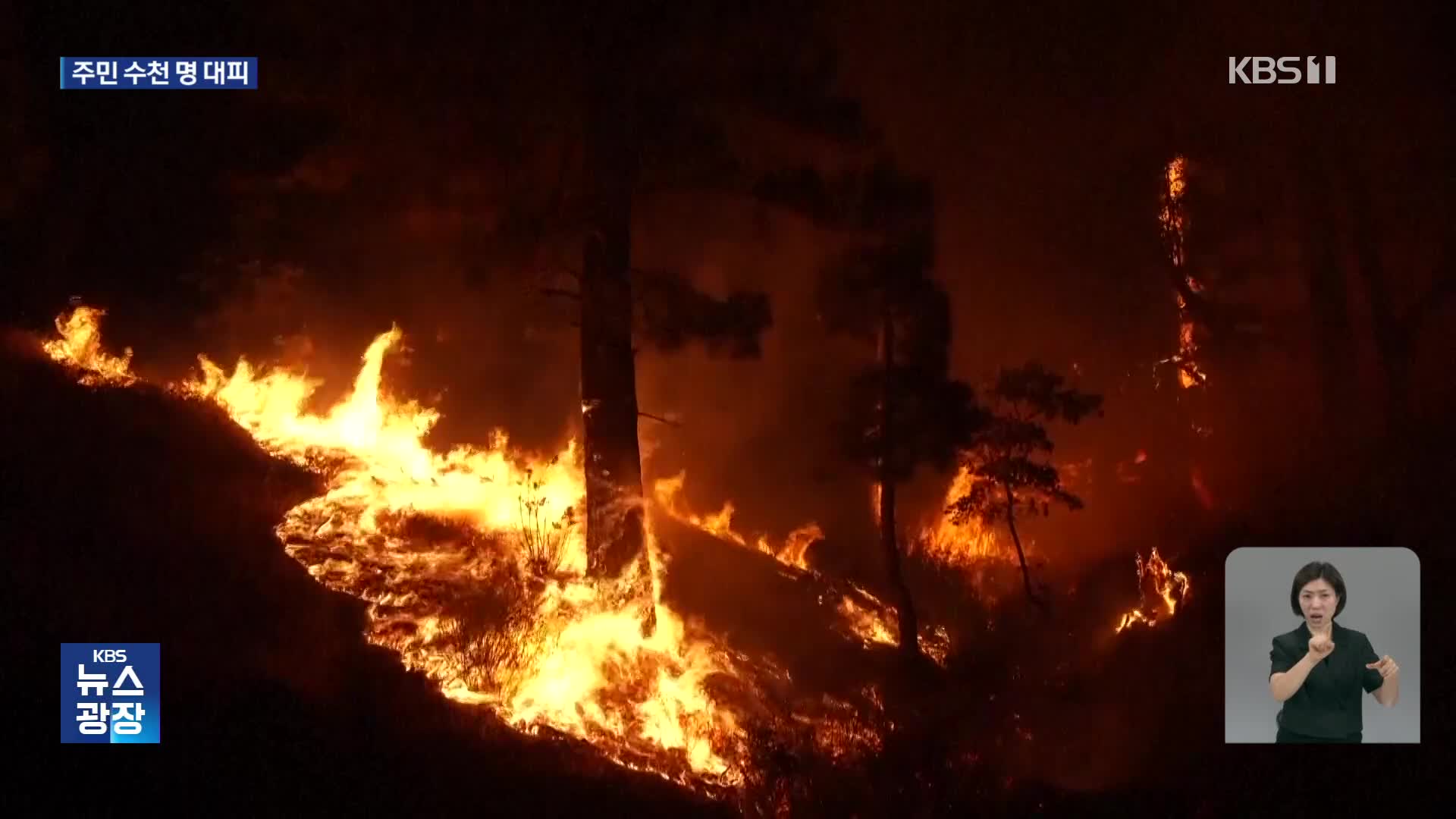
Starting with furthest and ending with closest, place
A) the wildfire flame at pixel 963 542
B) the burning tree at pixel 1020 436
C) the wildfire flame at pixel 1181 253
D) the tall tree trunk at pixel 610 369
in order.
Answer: the wildfire flame at pixel 963 542, the wildfire flame at pixel 1181 253, the burning tree at pixel 1020 436, the tall tree trunk at pixel 610 369

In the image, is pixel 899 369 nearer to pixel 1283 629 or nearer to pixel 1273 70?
pixel 1273 70

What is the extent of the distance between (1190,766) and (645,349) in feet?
35.1

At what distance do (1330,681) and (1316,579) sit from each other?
62 cm

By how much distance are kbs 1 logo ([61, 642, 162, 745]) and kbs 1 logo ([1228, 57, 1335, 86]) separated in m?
9.23

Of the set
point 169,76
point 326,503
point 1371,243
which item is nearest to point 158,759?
point 326,503

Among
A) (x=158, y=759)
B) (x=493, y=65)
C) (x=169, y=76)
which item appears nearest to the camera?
(x=158, y=759)

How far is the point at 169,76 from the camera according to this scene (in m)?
7.62

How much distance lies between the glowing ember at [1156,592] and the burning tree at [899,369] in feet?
9.95

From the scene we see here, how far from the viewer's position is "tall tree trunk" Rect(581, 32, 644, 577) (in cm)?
953

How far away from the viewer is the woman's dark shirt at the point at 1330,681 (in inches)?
235

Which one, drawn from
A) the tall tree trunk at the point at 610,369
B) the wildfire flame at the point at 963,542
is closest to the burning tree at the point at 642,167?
the tall tree trunk at the point at 610,369

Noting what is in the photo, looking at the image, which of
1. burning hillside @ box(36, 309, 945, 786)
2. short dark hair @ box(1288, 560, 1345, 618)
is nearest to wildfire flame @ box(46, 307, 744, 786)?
burning hillside @ box(36, 309, 945, 786)

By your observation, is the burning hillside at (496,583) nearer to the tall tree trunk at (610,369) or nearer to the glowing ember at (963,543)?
the tall tree trunk at (610,369)

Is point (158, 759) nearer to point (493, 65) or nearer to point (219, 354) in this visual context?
point (493, 65)
